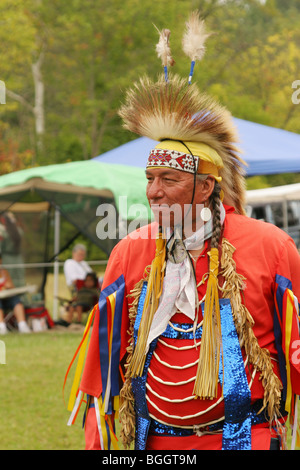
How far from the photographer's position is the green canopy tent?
9297 mm

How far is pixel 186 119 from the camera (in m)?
2.47

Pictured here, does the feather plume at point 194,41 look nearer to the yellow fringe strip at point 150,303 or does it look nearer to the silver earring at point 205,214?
the silver earring at point 205,214

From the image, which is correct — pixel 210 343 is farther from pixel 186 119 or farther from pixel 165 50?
pixel 165 50

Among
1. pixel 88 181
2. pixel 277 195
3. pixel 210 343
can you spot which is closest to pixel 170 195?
pixel 210 343

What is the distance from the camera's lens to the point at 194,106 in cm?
248

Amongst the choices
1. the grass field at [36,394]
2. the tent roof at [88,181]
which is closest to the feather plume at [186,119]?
the grass field at [36,394]

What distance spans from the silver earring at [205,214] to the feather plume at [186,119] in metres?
0.16

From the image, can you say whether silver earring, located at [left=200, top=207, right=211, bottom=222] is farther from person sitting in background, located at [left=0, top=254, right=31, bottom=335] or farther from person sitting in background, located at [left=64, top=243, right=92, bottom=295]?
person sitting in background, located at [left=64, top=243, right=92, bottom=295]

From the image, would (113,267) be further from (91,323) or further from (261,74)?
(261,74)

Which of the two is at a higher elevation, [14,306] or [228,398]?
[228,398]

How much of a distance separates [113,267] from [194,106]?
647mm

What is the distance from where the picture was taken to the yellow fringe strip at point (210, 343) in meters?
2.29

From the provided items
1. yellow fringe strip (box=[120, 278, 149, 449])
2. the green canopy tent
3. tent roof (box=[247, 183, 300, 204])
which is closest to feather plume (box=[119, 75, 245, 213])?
yellow fringe strip (box=[120, 278, 149, 449])

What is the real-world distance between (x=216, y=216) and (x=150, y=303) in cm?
38
